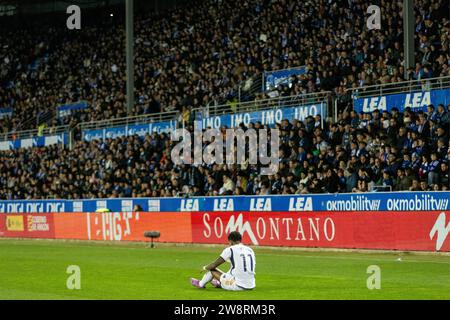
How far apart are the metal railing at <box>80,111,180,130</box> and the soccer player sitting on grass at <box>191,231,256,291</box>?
81.6 feet

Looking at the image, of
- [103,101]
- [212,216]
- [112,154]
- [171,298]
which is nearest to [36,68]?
[103,101]

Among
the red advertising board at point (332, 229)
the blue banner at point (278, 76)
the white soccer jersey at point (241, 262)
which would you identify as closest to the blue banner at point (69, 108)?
the blue banner at point (278, 76)

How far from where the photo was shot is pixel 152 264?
937 inches

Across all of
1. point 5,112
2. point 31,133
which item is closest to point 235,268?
point 31,133

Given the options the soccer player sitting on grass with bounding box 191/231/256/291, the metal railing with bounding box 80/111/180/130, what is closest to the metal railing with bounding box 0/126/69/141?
the metal railing with bounding box 80/111/180/130

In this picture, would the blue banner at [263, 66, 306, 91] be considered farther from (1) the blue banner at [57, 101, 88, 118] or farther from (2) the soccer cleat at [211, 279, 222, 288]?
(2) the soccer cleat at [211, 279, 222, 288]

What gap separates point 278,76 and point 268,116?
3.69m

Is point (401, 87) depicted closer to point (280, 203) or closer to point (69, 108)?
point (280, 203)

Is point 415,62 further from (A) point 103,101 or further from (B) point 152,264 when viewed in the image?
(A) point 103,101

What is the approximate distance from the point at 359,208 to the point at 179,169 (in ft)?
36.1

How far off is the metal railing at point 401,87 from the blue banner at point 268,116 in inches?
68.9

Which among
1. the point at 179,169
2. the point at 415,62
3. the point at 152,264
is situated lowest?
the point at 152,264

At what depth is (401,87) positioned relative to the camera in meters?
30.0

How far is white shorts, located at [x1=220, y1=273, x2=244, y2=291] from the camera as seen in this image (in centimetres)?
1580
